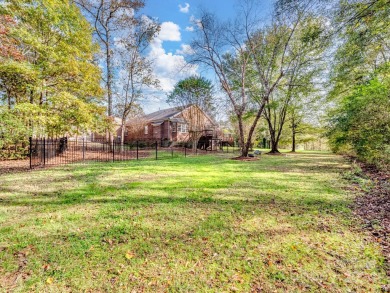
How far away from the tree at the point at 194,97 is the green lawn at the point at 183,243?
16697 millimetres

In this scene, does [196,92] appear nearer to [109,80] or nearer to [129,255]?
[109,80]

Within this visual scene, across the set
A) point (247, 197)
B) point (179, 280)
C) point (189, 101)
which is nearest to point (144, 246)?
point (179, 280)

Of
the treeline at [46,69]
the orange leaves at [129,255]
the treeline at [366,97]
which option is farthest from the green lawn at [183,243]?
the treeline at [46,69]

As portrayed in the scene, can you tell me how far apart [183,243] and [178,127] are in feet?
86.1

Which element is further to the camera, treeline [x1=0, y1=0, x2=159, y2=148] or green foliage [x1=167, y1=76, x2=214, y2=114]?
green foliage [x1=167, y1=76, x2=214, y2=114]

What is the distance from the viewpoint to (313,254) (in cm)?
266

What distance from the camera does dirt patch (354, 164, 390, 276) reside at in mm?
3062

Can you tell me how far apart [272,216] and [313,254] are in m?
1.19

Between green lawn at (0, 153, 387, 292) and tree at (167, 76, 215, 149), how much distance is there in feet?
54.8

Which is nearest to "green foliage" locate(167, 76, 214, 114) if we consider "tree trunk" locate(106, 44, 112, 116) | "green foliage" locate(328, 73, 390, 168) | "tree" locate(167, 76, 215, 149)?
"tree" locate(167, 76, 215, 149)

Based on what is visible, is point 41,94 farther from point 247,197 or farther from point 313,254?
point 313,254

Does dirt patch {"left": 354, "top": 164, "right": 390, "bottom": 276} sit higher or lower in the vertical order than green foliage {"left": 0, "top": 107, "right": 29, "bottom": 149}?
lower

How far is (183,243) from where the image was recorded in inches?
115

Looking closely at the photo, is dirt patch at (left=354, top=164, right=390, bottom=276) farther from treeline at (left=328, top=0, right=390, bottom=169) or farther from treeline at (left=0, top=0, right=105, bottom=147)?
treeline at (left=0, top=0, right=105, bottom=147)
